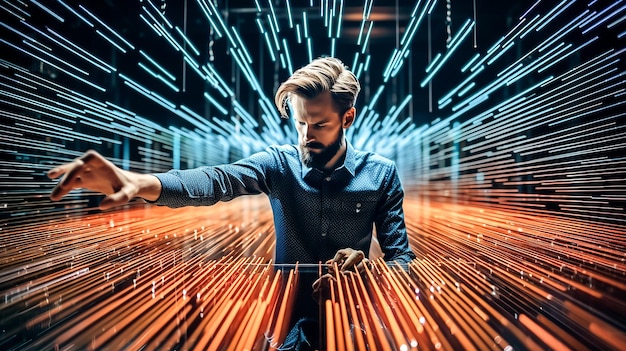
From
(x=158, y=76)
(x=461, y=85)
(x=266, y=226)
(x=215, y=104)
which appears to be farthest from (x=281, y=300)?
(x=461, y=85)

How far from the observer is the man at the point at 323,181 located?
1.40 meters

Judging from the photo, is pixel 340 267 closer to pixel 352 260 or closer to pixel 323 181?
pixel 352 260

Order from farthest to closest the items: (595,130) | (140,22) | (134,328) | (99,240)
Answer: (140,22), (595,130), (99,240), (134,328)

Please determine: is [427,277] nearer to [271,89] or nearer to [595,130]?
[595,130]

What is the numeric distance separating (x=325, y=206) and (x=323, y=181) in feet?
0.33

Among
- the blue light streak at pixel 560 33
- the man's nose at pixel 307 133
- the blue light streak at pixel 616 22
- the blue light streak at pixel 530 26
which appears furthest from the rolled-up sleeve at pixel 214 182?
the blue light streak at pixel 530 26

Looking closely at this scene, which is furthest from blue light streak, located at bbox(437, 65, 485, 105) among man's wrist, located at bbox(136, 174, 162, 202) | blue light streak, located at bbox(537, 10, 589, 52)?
man's wrist, located at bbox(136, 174, 162, 202)

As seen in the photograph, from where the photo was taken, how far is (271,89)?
16.0ft

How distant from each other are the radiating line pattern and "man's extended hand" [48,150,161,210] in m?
0.22

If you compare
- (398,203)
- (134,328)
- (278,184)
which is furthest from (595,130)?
(134,328)

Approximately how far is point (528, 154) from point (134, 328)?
2927 millimetres

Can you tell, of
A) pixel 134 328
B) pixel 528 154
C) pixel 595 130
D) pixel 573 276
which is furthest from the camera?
pixel 528 154

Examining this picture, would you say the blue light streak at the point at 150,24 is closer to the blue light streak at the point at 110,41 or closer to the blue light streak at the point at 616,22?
the blue light streak at the point at 110,41

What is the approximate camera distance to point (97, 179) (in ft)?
2.63
